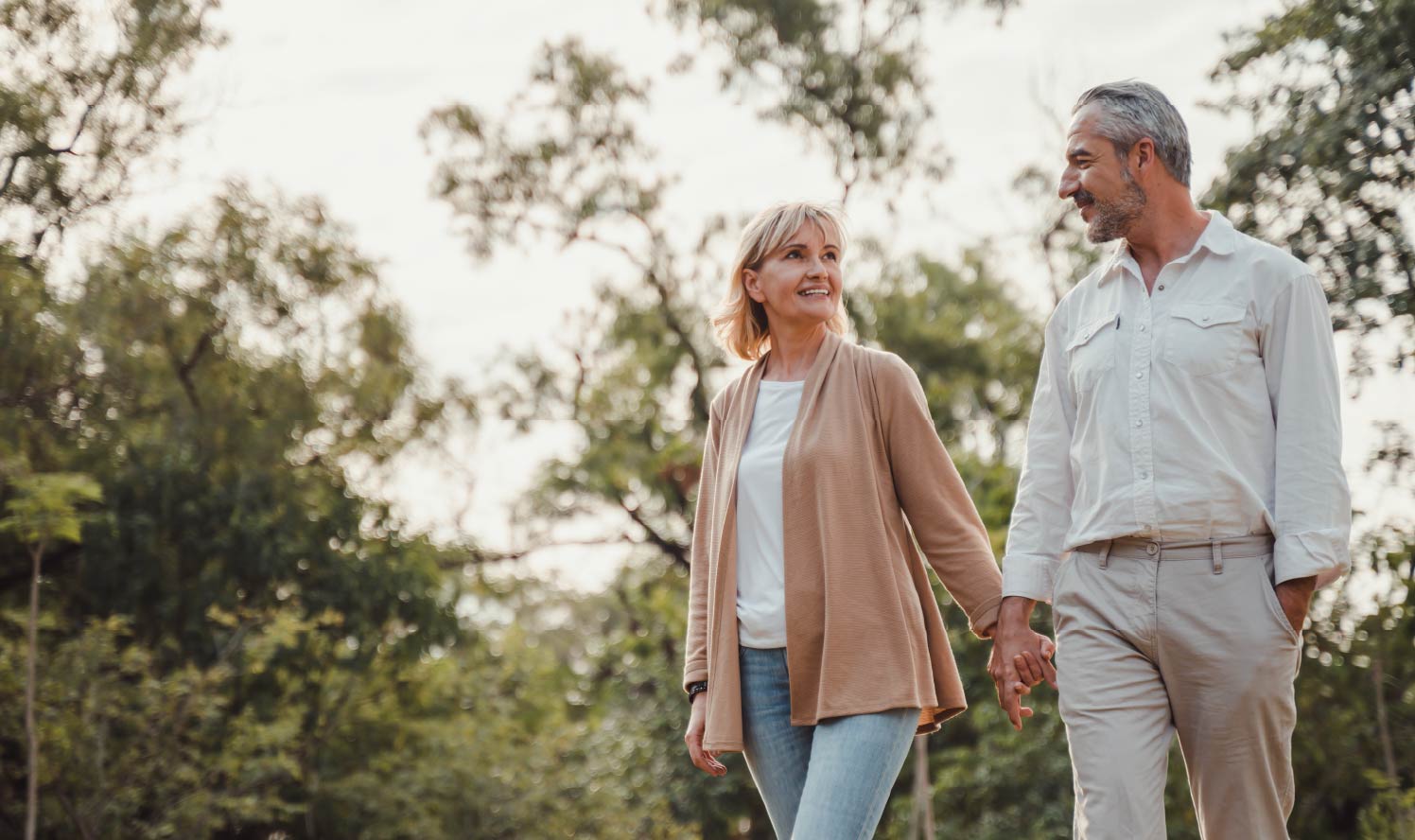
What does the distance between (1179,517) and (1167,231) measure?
71 centimetres

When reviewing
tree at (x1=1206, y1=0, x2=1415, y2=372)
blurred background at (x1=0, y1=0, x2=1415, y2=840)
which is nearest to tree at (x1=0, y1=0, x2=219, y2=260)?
blurred background at (x1=0, y1=0, x2=1415, y2=840)

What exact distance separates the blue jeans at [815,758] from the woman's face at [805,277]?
2.80ft

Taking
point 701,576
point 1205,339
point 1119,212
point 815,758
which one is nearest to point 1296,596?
point 1205,339

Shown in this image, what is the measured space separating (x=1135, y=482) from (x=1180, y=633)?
12.9 inches

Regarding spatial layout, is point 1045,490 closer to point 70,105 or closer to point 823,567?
point 823,567

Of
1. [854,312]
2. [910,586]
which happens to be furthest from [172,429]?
[910,586]

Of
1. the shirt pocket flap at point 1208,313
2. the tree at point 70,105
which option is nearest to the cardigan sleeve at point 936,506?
the shirt pocket flap at point 1208,313

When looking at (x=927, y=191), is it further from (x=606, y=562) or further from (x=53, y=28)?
(x=53, y=28)

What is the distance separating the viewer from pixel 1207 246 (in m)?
3.21

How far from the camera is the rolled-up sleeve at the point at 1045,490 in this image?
10.8 ft

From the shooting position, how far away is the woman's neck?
3.69m

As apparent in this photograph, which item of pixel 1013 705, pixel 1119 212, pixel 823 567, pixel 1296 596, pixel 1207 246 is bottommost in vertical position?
pixel 1013 705

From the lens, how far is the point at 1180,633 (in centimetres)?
299

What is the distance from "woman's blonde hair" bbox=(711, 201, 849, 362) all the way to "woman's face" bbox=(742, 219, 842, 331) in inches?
0.7
